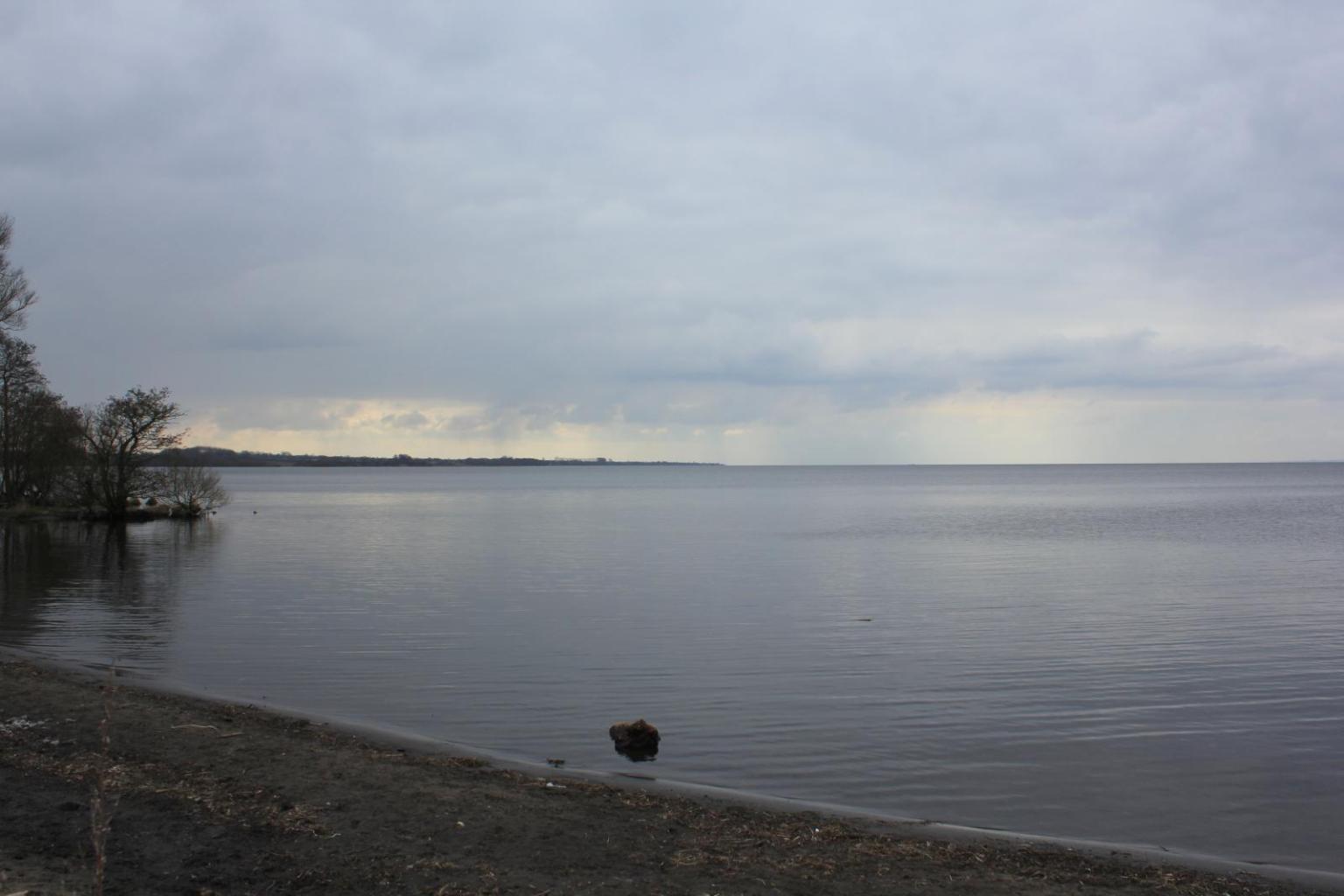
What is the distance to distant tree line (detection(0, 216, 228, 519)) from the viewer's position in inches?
2188

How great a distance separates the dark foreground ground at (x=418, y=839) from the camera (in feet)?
23.0

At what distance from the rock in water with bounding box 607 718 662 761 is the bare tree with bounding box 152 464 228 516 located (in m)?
59.3

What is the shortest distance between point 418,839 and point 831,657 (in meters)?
12.2

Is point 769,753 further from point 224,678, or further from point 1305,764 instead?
point 224,678

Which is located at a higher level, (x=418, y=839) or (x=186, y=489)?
(x=186, y=489)

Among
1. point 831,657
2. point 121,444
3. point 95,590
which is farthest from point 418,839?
point 121,444

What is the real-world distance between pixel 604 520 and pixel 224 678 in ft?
169

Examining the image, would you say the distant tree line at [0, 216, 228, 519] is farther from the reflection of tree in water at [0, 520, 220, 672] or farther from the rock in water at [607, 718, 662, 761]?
the rock in water at [607, 718, 662, 761]

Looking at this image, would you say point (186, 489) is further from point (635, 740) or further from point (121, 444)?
point (635, 740)

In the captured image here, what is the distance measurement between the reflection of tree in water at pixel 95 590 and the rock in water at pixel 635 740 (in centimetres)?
1002

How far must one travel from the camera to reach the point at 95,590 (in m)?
27.9

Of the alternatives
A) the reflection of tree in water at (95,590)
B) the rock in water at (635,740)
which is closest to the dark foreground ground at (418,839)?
the rock in water at (635,740)

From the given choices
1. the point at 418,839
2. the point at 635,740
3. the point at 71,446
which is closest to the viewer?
the point at 418,839

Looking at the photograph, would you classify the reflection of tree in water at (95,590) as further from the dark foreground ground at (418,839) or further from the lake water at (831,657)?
the dark foreground ground at (418,839)
